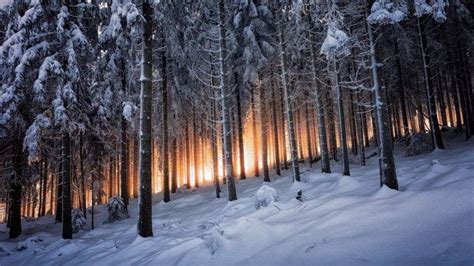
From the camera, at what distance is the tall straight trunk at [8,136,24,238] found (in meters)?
15.5

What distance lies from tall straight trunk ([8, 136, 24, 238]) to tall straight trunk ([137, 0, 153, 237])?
401 inches

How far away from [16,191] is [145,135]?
1122cm

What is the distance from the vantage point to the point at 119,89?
19000 millimetres

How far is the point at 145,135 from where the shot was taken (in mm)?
9633

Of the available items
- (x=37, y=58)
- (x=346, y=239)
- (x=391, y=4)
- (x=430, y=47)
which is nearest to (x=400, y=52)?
(x=430, y=47)

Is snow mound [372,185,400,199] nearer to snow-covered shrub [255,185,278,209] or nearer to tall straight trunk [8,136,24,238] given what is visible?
snow-covered shrub [255,185,278,209]

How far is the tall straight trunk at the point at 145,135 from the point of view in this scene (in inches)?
372

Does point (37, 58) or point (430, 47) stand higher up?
point (430, 47)

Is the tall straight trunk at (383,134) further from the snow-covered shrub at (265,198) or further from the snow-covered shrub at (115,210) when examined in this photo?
the snow-covered shrub at (115,210)

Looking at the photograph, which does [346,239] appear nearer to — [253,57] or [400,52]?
[253,57]

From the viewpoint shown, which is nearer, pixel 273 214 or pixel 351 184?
pixel 273 214

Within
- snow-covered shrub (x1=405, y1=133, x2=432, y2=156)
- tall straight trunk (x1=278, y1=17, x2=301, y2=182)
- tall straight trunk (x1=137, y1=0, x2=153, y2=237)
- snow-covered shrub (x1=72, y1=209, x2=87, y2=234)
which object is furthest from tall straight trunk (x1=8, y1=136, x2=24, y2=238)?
snow-covered shrub (x1=405, y1=133, x2=432, y2=156)

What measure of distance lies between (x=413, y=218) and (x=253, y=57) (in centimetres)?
1659

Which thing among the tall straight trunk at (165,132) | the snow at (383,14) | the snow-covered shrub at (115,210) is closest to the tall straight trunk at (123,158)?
the tall straight trunk at (165,132)
